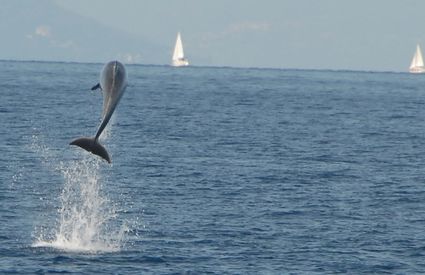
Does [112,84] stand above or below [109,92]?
above

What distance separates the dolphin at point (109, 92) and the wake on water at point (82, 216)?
23.7 feet

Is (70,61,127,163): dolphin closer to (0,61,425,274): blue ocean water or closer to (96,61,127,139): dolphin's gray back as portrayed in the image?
(96,61,127,139): dolphin's gray back

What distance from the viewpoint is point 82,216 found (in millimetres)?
61188

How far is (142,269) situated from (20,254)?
5417mm

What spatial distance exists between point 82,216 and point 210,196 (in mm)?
8605

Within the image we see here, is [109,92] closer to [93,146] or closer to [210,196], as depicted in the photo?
[93,146]

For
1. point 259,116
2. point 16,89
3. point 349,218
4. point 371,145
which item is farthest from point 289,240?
point 16,89

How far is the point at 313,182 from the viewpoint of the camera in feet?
246

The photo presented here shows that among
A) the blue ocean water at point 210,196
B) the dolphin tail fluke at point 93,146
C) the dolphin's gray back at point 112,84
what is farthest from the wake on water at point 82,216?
the dolphin's gray back at point 112,84

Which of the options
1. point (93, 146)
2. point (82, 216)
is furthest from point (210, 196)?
point (93, 146)

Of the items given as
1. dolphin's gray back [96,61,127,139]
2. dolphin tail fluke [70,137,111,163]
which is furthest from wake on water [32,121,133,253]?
dolphin's gray back [96,61,127,139]

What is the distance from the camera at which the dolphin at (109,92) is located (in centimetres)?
3994

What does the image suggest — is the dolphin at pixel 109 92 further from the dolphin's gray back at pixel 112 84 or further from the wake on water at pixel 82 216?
the wake on water at pixel 82 216

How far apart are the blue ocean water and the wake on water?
5.2 inches
